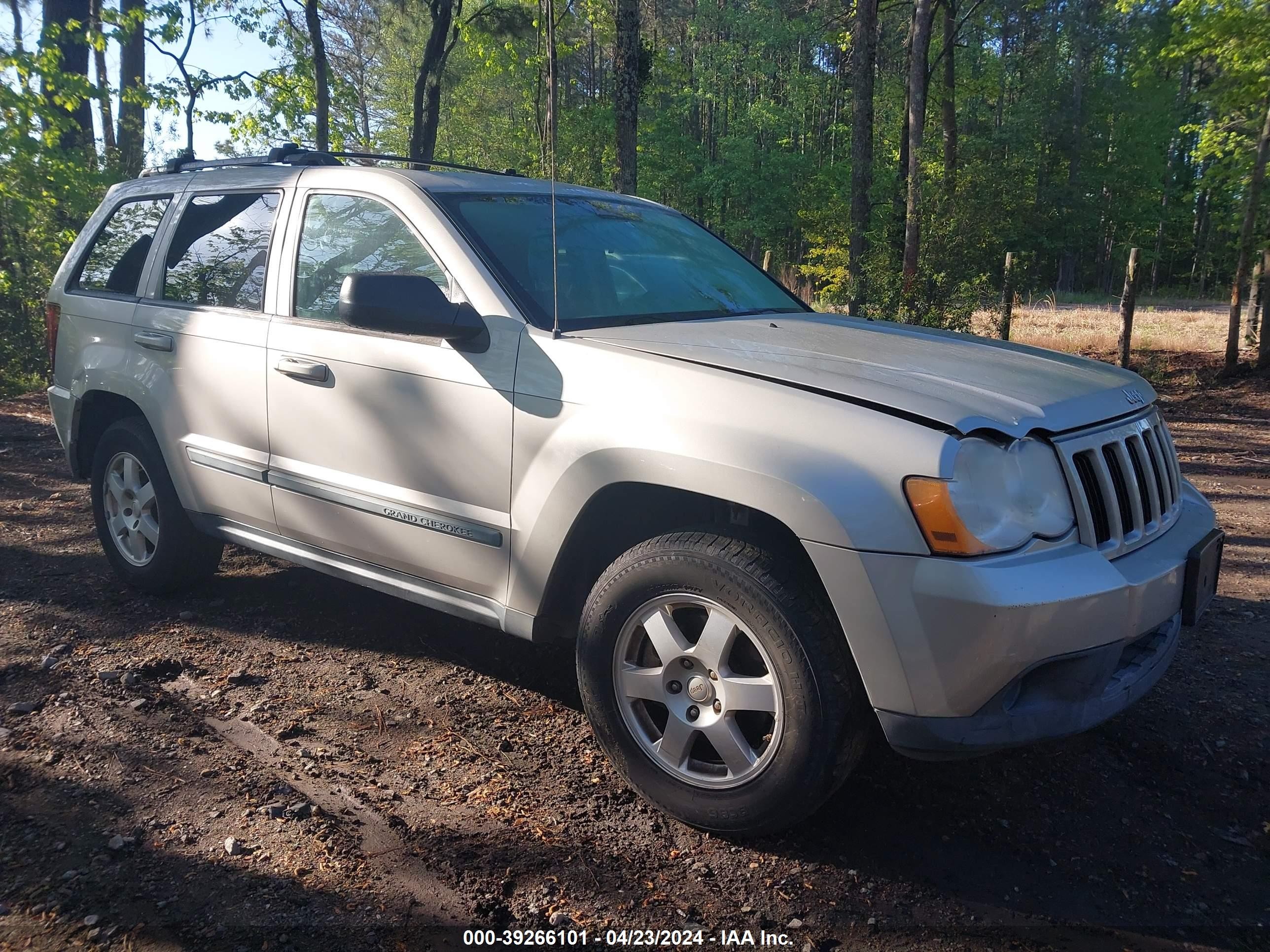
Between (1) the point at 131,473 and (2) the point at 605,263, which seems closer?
(2) the point at 605,263

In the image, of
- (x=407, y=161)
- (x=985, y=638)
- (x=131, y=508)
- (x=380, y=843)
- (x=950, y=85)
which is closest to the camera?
(x=985, y=638)

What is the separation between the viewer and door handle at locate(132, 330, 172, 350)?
4172mm

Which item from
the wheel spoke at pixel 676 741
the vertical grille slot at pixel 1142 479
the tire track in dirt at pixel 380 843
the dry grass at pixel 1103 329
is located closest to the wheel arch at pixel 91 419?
the tire track in dirt at pixel 380 843

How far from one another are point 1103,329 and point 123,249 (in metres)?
18.2

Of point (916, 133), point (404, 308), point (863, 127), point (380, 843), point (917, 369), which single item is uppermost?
point (863, 127)

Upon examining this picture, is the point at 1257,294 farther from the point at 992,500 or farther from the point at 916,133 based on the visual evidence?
the point at 992,500

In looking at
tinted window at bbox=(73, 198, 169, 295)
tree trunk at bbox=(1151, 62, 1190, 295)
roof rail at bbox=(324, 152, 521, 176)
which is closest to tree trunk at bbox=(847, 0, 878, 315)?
roof rail at bbox=(324, 152, 521, 176)

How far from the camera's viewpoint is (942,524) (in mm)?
2285

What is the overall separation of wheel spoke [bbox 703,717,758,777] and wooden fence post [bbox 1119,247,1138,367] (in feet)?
35.0

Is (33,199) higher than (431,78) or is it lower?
lower

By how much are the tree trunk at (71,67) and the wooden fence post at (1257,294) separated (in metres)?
14.6

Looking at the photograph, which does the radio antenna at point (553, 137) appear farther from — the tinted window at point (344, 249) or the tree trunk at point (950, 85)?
the tree trunk at point (950, 85)

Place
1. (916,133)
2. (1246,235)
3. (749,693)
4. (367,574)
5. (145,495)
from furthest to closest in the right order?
1. (916,133)
2. (1246,235)
3. (145,495)
4. (367,574)
5. (749,693)

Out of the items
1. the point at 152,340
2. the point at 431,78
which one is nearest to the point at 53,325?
the point at 152,340
